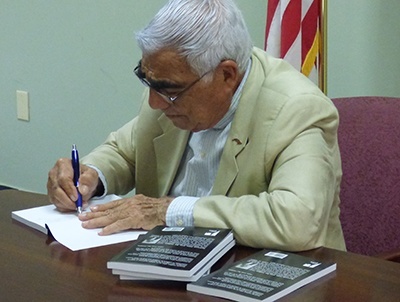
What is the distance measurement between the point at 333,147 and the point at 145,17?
5.64 ft

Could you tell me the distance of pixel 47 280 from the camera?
1.32 meters

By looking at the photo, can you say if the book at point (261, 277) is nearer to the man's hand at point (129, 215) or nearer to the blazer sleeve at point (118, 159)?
the man's hand at point (129, 215)

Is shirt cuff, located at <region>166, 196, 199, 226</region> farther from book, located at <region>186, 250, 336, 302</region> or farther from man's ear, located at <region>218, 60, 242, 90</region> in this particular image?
man's ear, located at <region>218, 60, 242, 90</region>

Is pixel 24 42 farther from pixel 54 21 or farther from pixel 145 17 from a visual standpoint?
pixel 145 17

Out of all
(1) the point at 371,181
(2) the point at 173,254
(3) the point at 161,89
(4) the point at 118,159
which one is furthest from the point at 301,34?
(2) the point at 173,254

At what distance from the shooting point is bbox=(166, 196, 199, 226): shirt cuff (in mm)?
1543

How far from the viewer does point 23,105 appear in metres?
3.88

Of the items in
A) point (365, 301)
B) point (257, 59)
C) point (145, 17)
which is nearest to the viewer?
point (365, 301)

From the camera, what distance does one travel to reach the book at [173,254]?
1.28 metres

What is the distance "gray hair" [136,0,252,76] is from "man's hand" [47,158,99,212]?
0.35 meters

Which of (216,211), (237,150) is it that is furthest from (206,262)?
(237,150)

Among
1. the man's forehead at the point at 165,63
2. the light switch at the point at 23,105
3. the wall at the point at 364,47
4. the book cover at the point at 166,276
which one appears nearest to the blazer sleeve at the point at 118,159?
the man's forehead at the point at 165,63

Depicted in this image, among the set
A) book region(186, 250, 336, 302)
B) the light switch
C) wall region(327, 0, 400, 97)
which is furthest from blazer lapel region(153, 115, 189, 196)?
the light switch

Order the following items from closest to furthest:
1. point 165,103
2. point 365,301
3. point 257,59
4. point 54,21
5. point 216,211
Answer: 1. point 365,301
2. point 216,211
3. point 165,103
4. point 257,59
5. point 54,21
